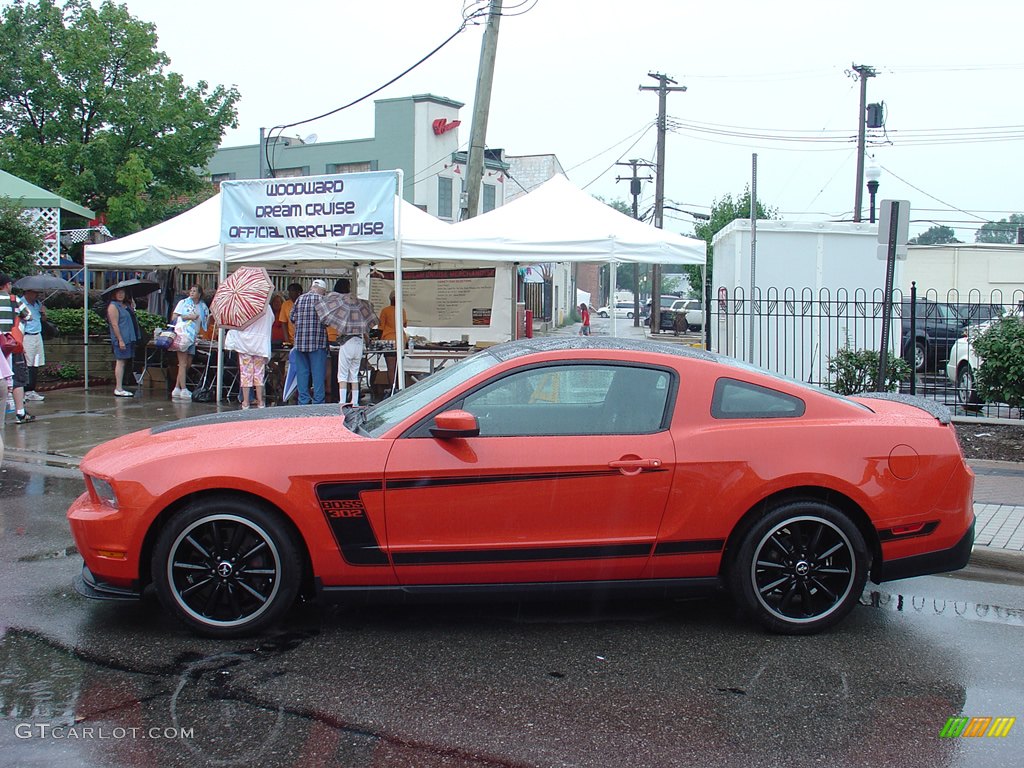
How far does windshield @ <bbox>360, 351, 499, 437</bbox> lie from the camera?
483 cm

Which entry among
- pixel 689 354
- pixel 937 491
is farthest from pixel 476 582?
pixel 937 491

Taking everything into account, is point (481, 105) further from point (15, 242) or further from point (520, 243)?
point (15, 242)

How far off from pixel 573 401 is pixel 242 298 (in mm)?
8502

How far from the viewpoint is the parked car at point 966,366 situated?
12023 mm

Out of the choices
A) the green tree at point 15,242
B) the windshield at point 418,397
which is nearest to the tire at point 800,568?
the windshield at point 418,397

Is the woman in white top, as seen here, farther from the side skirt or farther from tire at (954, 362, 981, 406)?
tire at (954, 362, 981, 406)

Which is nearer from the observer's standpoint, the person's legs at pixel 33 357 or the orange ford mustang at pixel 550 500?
the orange ford mustang at pixel 550 500

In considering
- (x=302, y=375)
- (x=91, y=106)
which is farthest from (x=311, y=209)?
(x=91, y=106)

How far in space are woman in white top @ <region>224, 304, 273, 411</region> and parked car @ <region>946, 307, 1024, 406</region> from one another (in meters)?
8.92

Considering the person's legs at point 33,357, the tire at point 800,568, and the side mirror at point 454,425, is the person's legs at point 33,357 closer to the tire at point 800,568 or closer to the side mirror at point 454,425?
the side mirror at point 454,425

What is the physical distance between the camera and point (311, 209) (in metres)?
12.0

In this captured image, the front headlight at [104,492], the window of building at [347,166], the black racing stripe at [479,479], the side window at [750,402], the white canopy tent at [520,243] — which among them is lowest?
the front headlight at [104,492]

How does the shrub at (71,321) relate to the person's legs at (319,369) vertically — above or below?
above

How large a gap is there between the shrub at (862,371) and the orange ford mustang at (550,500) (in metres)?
7.10
